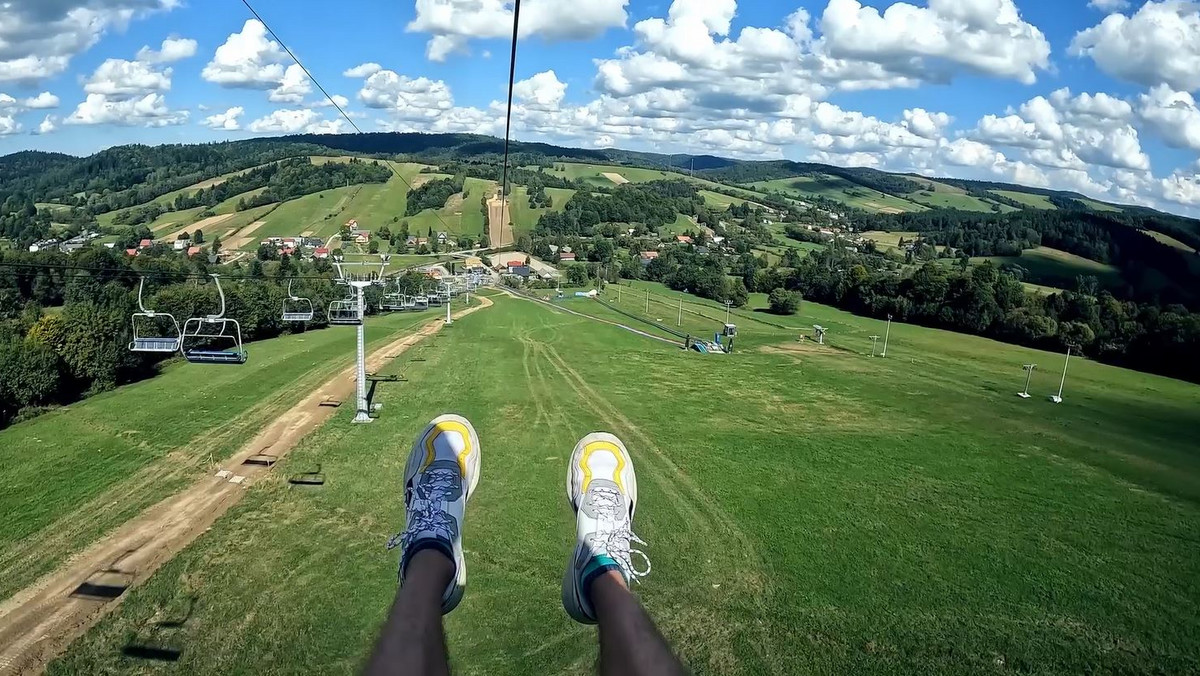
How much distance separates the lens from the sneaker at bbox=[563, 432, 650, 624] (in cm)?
496

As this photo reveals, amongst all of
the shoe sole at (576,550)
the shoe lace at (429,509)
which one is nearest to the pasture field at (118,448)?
the shoe lace at (429,509)

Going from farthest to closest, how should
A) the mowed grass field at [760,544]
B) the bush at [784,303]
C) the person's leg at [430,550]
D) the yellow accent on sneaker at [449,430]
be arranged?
1. the bush at [784,303]
2. the mowed grass field at [760,544]
3. the yellow accent on sneaker at [449,430]
4. the person's leg at [430,550]

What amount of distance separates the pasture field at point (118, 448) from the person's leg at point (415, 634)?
1054 cm

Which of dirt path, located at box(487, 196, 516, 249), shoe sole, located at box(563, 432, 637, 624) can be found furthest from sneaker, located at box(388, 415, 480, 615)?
dirt path, located at box(487, 196, 516, 249)

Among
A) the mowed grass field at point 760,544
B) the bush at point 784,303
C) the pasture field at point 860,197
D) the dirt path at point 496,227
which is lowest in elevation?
the bush at point 784,303

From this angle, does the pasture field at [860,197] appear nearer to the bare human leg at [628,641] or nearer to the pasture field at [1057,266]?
the pasture field at [1057,266]

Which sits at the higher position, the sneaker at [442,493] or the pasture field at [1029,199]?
the pasture field at [1029,199]

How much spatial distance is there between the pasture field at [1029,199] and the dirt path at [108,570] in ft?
602

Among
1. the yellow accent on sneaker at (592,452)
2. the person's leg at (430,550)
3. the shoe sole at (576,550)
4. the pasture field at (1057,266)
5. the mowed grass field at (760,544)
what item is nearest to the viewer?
the person's leg at (430,550)

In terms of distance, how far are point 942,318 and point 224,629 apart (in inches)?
2602

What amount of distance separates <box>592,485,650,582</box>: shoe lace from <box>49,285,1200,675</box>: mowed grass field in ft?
6.93

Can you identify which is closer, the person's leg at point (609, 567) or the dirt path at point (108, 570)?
the person's leg at point (609, 567)

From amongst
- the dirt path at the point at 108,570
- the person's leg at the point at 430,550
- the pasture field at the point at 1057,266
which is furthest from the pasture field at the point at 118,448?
the pasture field at the point at 1057,266

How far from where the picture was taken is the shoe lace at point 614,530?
17.1 feet
